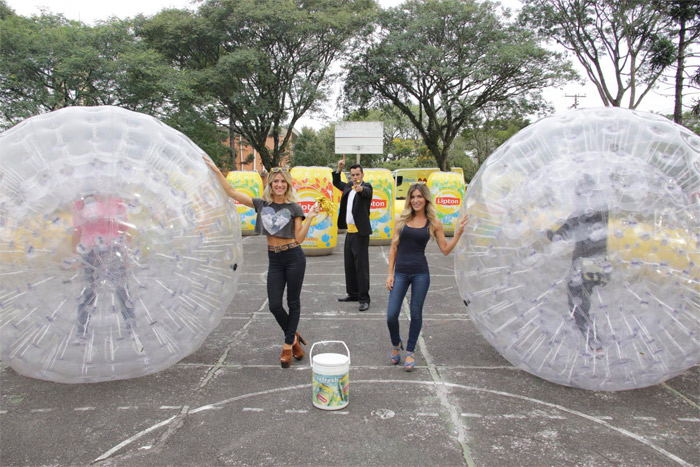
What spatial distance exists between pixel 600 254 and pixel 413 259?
142 cm

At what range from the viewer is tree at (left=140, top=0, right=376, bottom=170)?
1984 centimetres

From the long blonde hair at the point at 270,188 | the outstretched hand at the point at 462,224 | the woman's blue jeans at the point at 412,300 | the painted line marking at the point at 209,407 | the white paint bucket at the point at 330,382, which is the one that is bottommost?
the painted line marking at the point at 209,407

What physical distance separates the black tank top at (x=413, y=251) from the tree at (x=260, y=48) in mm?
17396

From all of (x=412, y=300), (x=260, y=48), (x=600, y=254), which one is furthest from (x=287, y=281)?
(x=260, y=48)

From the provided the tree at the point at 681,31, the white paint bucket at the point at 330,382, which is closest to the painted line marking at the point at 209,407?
the white paint bucket at the point at 330,382

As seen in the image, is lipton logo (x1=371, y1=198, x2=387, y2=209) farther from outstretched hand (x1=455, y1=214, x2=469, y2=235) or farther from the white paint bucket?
the white paint bucket

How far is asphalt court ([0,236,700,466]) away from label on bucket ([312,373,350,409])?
72mm

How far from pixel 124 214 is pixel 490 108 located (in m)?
21.7

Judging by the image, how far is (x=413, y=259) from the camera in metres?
4.09

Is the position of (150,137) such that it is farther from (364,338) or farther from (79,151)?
(364,338)

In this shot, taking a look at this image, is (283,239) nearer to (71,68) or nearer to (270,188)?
(270,188)

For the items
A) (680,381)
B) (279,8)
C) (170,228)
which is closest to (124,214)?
(170,228)

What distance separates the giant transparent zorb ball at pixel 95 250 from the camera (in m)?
3.15

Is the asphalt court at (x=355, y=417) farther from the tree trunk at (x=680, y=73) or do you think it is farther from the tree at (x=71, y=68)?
the tree at (x=71, y=68)
